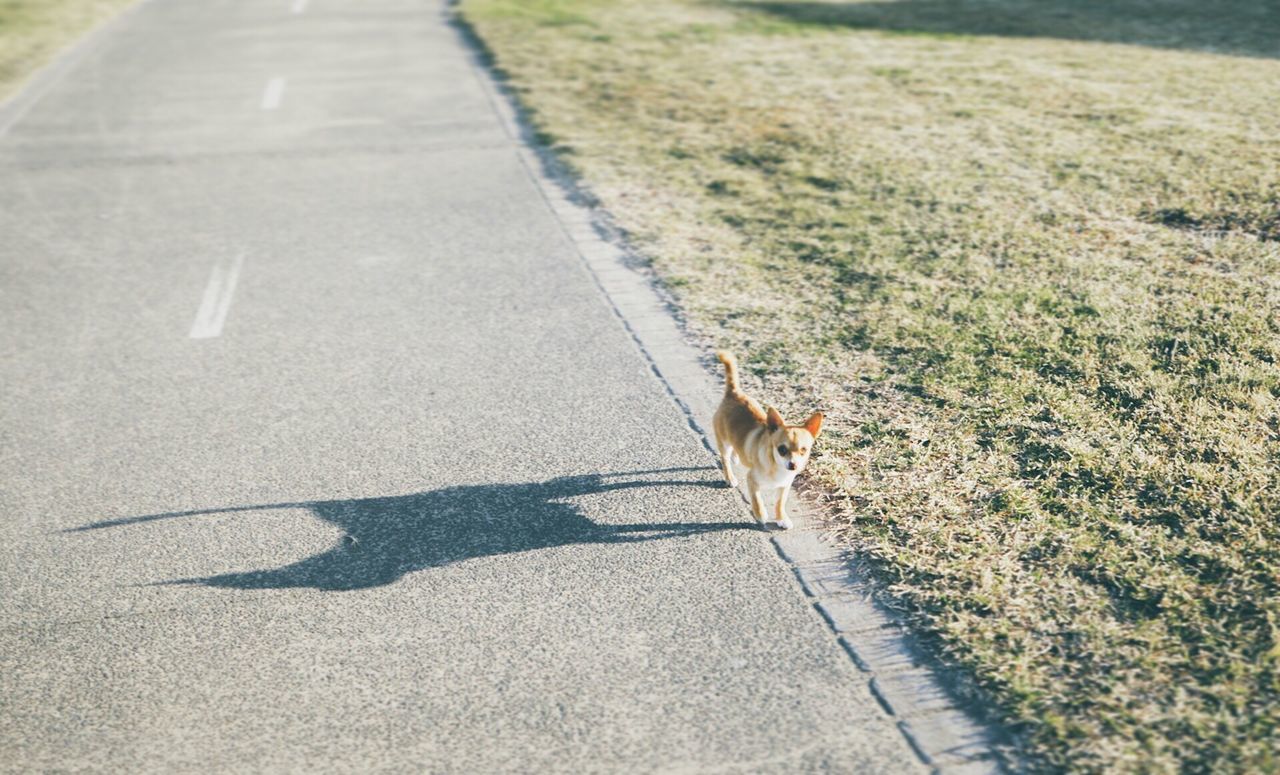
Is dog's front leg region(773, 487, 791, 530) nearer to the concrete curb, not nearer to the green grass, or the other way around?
the concrete curb

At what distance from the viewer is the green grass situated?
16.5m

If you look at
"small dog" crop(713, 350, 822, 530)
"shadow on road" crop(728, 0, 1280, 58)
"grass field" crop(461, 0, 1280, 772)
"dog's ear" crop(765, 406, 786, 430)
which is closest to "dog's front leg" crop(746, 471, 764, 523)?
"small dog" crop(713, 350, 822, 530)

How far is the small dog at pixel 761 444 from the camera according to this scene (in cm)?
461

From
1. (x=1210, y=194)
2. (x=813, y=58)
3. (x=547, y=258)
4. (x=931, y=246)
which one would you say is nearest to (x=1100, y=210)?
(x=1210, y=194)

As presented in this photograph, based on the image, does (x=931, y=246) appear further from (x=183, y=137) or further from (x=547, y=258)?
(x=183, y=137)

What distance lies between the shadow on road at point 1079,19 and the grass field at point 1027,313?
23 centimetres

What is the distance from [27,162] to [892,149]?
936 cm

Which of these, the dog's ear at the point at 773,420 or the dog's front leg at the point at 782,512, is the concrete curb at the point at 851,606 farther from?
the dog's ear at the point at 773,420

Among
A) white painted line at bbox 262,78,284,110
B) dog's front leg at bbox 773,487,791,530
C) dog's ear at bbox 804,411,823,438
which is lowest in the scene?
dog's front leg at bbox 773,487,791,530

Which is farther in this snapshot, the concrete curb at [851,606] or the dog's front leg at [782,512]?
the dog's front leg at [782,512]

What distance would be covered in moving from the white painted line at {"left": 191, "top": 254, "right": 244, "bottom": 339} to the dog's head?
15.1 feet

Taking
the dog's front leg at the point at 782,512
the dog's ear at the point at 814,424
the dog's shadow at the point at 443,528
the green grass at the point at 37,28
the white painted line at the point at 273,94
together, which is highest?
the green grass at the point at 37,28

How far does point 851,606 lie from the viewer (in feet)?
14.6

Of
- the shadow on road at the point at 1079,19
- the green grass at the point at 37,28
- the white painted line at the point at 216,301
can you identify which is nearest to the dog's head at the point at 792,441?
the white painted line at the point at 216,301
